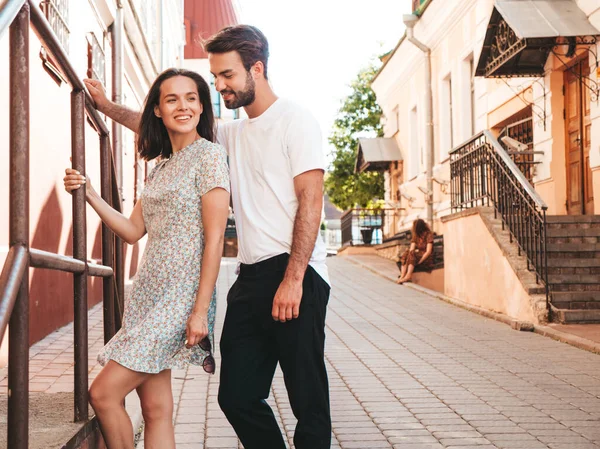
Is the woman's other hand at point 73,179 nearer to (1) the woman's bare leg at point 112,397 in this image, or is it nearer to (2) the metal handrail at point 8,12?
(1) the woman's bare leg at point 112,397

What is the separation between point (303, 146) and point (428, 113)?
1859 centimetres

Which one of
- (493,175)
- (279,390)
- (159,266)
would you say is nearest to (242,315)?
(159,266)

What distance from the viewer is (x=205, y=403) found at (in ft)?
19.3

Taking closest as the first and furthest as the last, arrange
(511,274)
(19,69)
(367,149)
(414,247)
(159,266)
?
(19,69) → (159,266) → (511,274) → (414,247) → (367,149)

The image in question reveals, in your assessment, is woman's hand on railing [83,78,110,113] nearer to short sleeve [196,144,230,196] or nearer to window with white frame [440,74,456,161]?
short sleeve [196,144,230,196]

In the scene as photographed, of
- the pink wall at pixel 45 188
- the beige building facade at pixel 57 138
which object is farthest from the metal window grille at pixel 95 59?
the pink wall at pixel 45 188

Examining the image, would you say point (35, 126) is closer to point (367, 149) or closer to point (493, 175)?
point (493, 175)

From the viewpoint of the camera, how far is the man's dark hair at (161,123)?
3.56 meters

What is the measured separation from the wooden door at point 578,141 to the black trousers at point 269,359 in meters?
10.1

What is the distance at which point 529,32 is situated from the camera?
39.0 ft

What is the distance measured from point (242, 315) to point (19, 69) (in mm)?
1290

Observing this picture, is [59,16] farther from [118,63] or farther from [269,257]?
[269,257]

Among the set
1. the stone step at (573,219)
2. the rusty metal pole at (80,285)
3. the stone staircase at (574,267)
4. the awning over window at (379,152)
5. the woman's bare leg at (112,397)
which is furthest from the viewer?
the awning over window at (379,152)

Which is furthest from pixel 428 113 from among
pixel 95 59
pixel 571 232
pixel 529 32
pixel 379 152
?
pixel 95 59
